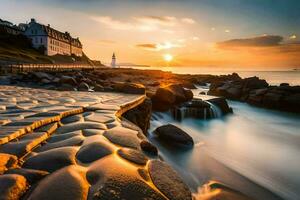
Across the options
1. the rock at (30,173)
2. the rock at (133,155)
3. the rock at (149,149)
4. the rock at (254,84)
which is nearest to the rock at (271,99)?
the rock at (254,84)

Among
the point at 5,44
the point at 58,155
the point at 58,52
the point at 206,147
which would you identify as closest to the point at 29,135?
the point at 58,155

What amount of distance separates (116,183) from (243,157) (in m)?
8.42

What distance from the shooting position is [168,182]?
235 cm

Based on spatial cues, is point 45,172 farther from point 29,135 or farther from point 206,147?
point 206,147

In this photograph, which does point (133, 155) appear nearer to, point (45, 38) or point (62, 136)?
point (62, 136)

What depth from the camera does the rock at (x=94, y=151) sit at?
2.70 metres

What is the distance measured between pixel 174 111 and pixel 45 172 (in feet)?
45.5

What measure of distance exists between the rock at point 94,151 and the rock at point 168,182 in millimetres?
619

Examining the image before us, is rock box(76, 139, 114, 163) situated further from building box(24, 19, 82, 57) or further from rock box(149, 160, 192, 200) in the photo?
building box(24, 19, 82, 57)

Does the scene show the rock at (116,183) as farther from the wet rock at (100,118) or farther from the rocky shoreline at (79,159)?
the wet rock at (100,118)

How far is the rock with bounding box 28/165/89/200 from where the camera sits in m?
1.93

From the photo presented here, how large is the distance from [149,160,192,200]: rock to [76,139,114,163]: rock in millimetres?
619

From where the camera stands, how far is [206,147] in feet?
33.6

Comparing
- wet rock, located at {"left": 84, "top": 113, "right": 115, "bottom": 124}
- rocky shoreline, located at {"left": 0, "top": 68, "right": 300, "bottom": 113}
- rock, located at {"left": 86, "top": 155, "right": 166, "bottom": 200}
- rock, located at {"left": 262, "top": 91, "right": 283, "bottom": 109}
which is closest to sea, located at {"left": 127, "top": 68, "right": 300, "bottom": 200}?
rocky shoreline, located at {"left": 0, "top": 68, "right": 300, "bottom": 113}
